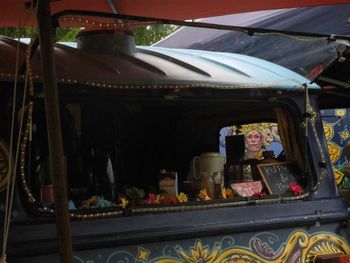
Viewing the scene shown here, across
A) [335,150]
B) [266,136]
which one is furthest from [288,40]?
[335,150]

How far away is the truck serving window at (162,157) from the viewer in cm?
282

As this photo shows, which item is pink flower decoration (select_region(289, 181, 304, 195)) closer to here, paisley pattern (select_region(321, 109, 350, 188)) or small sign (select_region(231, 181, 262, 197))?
small sign (select_region(231, 181, 262, 197))

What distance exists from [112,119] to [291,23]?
3007 millimetres

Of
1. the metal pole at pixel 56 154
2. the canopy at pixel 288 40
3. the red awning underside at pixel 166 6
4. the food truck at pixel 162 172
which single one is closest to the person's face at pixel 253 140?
the food truck at pixel 162 172

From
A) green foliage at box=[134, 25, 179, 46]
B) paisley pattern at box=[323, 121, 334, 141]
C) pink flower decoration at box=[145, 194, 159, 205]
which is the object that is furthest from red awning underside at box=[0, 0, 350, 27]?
green foliage at box=[134, 25, 179, 46]

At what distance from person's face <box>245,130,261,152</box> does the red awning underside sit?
94cm

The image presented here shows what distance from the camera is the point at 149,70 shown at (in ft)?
9.61

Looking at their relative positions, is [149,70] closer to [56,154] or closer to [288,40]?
[56,154]

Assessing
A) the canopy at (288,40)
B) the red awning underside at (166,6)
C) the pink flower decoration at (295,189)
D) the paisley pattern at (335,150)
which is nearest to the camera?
the pink flower decoration at (295,189)

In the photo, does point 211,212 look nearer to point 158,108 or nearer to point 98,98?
point 98,98

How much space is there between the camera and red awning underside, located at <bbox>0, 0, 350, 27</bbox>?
3.44 meters

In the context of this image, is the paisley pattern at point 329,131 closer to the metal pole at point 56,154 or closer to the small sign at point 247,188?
the small sign at point 247,188

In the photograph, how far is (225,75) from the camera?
313 centimetres

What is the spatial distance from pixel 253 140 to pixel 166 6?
4.43 feet
